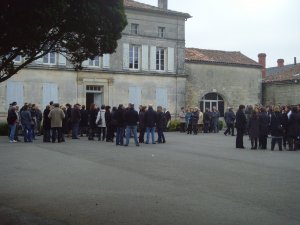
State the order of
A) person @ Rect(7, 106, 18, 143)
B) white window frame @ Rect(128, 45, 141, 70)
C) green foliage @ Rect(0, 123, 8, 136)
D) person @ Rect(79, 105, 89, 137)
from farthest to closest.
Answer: white window frame @ Rect(128, 45, 141, 70) < green foliage @ Rect(0, 123, 8, 136) < person @ Rect(79, 105, 89, 137) < person @ Rect(7, 106, 18, 143)

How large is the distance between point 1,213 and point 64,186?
7.16 feet

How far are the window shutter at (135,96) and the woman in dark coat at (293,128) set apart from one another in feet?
52.2

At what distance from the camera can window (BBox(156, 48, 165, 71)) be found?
107ft

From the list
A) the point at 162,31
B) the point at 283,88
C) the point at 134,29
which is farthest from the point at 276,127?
the point at 283,88

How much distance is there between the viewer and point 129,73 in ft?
102

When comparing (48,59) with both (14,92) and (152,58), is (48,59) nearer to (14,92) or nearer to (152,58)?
(14,92)

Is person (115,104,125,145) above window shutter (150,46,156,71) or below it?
below

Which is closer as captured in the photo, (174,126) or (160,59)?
(174,126)

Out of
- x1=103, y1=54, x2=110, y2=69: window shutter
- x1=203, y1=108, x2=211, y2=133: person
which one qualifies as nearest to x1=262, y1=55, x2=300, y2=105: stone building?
x1=203, y1=108, x2=211, y2=133: person

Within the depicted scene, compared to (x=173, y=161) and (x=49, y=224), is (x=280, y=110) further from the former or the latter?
(x=49, y=224)

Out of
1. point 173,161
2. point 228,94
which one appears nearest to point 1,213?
point 173,161

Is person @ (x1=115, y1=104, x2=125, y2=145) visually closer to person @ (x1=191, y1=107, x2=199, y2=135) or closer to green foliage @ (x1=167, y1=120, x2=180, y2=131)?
person @ (x1=191, y1=107, x2=199, y2=135)

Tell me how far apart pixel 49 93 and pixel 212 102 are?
44.7ft

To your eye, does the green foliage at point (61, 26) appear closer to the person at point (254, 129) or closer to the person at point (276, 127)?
the person at point (254, 129)
